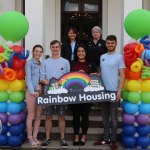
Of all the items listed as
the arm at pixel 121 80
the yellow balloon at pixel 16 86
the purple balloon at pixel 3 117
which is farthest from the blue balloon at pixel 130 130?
the purple balloon at pixel 3 117

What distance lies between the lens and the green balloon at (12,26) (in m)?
6.38

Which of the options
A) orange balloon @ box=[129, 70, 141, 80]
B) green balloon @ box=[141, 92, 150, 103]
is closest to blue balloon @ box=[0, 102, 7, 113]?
orange balloon @ box=[129, 70, 141, 80]

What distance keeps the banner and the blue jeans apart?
0.71 feet

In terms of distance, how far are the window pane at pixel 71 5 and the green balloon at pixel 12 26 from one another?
4.28 meters

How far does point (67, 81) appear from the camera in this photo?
21.0 feet

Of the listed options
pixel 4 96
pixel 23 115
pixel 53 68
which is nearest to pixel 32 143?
pixel 23 115

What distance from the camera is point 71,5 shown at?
10656mm

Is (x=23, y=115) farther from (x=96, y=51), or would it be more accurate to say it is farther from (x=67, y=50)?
(x=96, y=51)

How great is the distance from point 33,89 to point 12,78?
0.39 metres

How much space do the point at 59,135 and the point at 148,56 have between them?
7.41ft

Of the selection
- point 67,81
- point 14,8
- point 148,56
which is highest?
point 14,8

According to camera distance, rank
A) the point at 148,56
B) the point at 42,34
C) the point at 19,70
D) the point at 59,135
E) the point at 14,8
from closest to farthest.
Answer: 1. the point at 148,56
2. the point at 19,70
3. the point at 59,135
4. the point at 42,34
5. the point at 14,8

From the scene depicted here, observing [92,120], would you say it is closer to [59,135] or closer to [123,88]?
[59,135]

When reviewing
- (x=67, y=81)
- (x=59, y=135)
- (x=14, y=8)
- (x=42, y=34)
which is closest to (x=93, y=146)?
(x=59, y=135)
